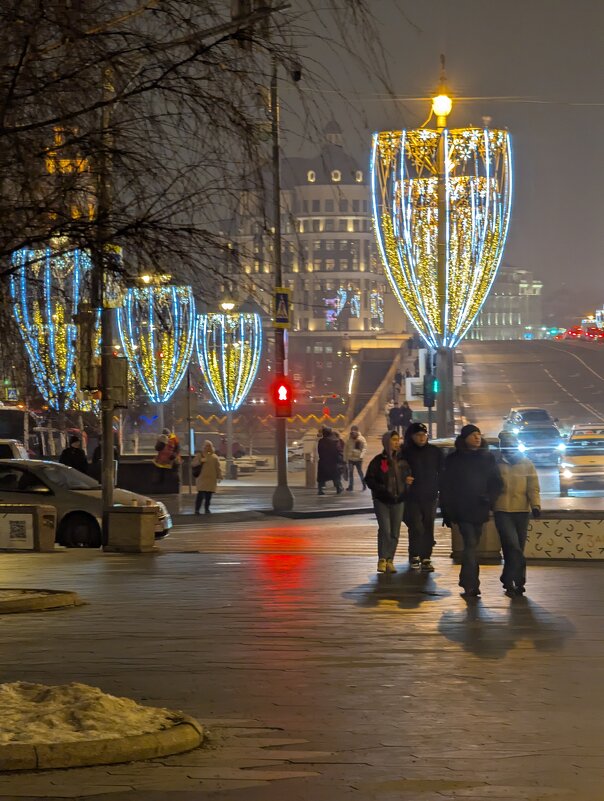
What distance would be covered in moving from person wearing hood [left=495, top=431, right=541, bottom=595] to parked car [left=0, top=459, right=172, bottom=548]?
31.0ft

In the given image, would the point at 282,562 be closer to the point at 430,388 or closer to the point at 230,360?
the point at 430,388

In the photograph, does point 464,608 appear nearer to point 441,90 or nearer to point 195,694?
point 195,694

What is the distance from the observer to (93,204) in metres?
9.85

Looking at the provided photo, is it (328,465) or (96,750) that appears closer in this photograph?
(96,750)

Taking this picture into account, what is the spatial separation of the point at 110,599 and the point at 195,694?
6.18 meters

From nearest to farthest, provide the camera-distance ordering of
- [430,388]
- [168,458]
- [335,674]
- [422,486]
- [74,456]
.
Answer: [335,674], [422,486], [74,456], [168,458], [430,388]

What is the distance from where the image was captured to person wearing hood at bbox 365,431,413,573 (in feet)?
60.1

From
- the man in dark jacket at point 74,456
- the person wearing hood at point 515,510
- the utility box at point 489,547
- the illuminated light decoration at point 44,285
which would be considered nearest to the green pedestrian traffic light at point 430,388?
the man in dark jacket at point 74,456

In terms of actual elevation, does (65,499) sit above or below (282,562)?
above

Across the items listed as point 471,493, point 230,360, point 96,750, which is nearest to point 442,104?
point 471,493

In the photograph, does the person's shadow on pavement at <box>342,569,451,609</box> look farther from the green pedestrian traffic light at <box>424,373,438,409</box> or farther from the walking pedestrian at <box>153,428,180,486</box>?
the green pedestrian traffic light at <box>424,373,438,409</box>

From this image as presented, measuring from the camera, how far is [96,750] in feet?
25.7

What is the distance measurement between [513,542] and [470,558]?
1.74 ft

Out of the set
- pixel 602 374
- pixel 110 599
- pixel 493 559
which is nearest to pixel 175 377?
pixel 493 559
